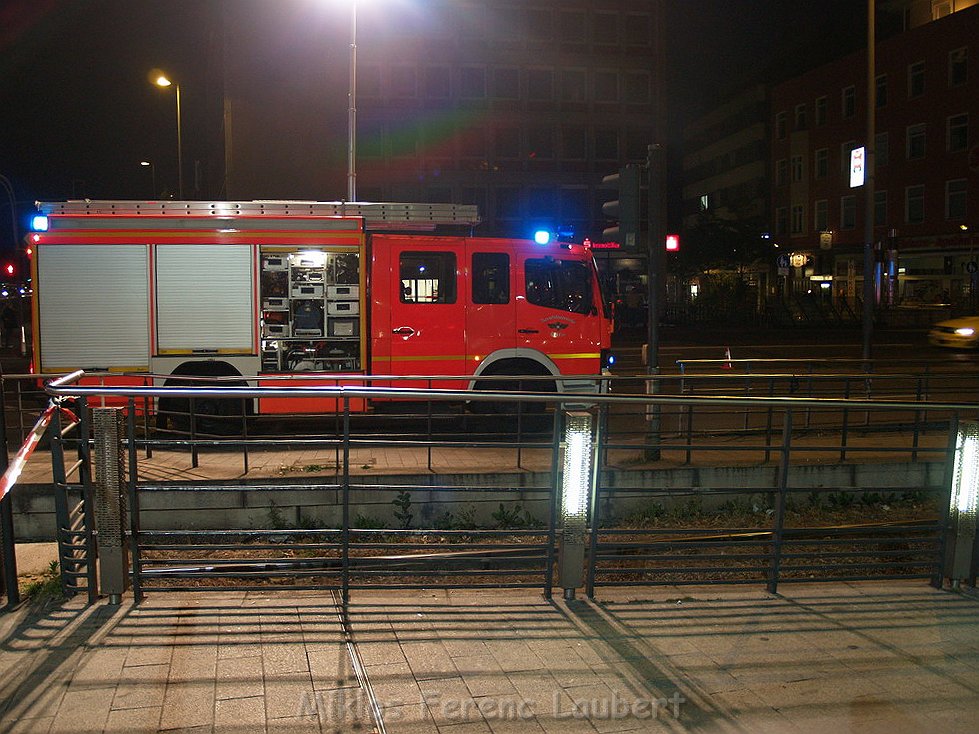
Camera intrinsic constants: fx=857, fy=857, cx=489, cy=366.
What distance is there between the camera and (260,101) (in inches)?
1000

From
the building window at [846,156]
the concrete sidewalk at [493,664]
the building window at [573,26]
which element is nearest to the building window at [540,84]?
the building window at [573,26]

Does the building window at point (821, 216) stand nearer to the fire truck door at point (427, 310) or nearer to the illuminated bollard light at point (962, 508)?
the fire truck door at point (427, 310)

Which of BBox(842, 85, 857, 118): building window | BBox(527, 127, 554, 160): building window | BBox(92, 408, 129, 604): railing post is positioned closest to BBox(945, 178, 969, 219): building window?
BBox(842, 85, 857, 118): building window

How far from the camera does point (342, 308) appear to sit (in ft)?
40.7

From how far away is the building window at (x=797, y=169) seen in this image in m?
53.9

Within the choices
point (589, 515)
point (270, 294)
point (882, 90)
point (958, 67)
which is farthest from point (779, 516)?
point (882, 90)

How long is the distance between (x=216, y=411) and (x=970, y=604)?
10234 millimetres

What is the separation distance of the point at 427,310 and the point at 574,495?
7414 mm

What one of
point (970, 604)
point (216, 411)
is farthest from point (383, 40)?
point (970, 604)

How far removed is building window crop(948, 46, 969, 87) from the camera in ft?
132

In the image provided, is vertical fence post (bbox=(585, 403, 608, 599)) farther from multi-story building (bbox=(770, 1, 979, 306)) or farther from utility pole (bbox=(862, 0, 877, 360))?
multi-story building (bbox=(770, 1, 979, 306))

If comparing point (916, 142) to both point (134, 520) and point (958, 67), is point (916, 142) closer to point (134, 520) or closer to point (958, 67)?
point (958, 67)

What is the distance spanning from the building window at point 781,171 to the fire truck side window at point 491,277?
4766cm

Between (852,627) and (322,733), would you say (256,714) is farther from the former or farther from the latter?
(852,627)
